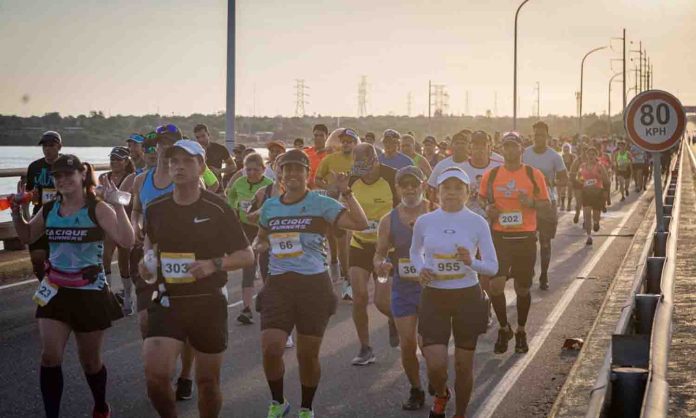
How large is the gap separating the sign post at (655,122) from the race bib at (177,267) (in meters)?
8.03

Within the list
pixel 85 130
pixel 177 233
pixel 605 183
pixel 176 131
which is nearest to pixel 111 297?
pixel 177 233

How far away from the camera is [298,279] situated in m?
6.79

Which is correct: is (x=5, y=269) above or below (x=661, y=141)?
below

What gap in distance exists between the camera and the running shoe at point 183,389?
25.0 feet

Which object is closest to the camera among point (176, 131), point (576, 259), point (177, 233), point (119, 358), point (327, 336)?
point (177, 233)

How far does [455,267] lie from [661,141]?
689 centimetres

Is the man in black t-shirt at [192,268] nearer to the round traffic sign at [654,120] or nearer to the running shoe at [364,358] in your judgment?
the running shoe at [364,358]

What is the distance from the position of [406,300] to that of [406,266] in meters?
0.25

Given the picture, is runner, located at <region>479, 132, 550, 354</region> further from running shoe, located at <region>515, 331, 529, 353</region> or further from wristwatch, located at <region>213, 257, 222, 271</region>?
wristwatch, located at <region>213, 257, 222, 271</region>

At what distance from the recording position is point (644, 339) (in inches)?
258

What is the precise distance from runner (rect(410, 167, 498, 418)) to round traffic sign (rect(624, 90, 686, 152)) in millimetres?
6486

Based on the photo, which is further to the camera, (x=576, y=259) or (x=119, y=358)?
(x=576, y=259)

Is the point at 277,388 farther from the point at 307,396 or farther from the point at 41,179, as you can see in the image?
the point at 41,179

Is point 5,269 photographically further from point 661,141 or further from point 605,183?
point 605,183
